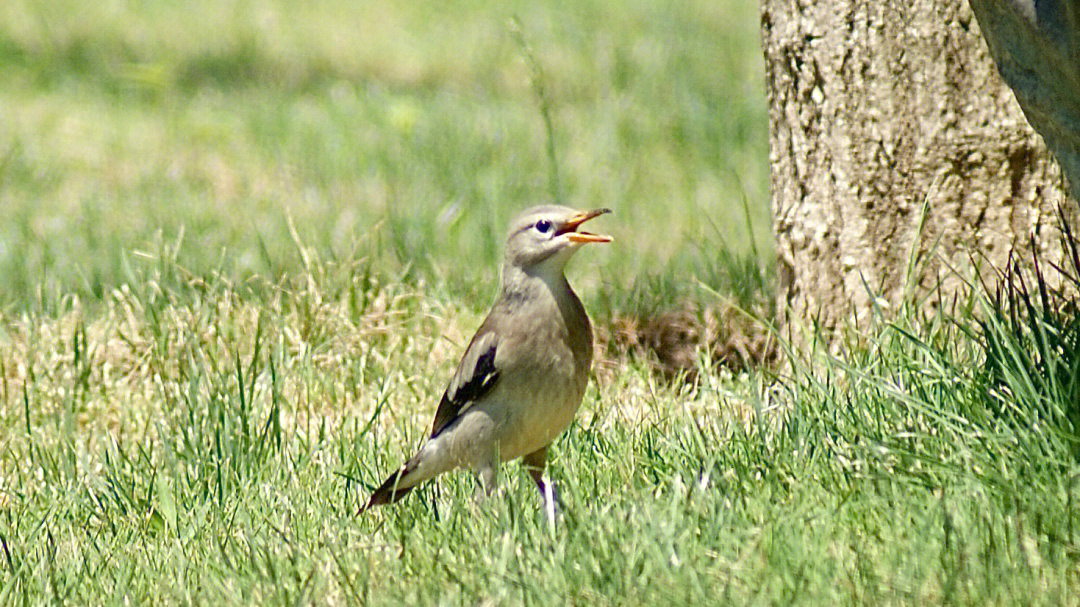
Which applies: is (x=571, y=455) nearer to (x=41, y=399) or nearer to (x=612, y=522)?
(x=612, y=522)

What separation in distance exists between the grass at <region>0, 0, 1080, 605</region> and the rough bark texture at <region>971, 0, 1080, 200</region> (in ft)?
1.54

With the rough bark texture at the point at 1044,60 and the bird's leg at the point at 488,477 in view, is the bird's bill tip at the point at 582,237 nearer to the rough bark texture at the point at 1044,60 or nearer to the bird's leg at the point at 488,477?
the bird's leg at the point at 488,477

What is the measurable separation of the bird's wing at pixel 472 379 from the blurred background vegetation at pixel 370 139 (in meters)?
1.71

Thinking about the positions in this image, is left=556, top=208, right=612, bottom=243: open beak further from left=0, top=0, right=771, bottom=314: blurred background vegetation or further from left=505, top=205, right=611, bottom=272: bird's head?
left=0, top=0, right=771, bottom=314: blurred background vegetation

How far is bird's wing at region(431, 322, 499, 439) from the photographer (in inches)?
174

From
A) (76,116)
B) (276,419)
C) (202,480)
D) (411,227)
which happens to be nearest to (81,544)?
(202,480)

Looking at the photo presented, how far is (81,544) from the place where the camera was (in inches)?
166

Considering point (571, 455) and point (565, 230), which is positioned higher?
point (565, 230)

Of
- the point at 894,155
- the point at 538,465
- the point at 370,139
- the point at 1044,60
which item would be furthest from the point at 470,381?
the point at 370,139

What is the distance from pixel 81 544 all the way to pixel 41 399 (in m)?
1.61

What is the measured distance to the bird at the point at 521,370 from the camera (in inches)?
170

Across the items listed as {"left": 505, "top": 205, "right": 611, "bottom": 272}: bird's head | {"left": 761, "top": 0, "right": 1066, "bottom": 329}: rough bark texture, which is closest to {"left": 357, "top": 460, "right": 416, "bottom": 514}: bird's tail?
{"left": 505, "top": 205, "right": 611, "bottom": 272}: bird's head

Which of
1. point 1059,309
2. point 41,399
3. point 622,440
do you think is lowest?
point 41,399

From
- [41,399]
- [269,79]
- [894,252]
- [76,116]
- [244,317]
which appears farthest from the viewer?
[269,79]
